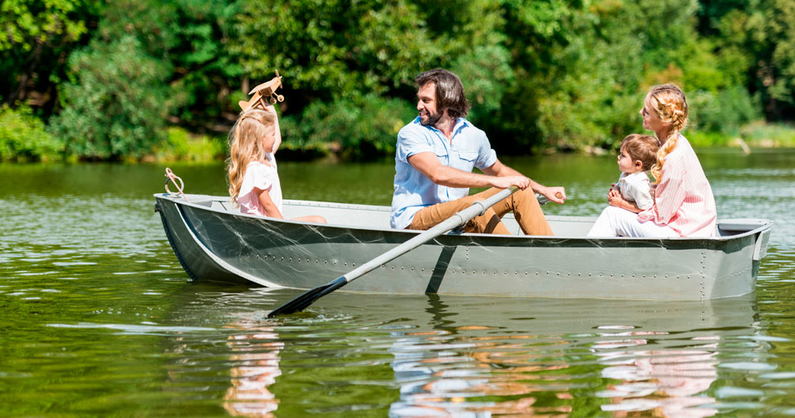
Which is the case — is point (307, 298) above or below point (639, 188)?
below

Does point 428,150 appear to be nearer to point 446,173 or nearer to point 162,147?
point 446,173

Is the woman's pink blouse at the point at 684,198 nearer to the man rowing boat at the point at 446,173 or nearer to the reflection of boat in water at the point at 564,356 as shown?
the reflection of boat in water at the point at 564,356

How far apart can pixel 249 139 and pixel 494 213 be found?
1929mm

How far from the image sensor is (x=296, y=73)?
32406 millimetres

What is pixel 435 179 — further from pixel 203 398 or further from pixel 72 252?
pixel 72 252

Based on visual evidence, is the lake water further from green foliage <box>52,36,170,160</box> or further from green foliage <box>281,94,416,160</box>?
green foliage <box>281,94,416,160</box>

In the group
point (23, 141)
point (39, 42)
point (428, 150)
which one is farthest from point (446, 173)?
point (39, 42)

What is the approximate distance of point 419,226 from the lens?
7168 mm

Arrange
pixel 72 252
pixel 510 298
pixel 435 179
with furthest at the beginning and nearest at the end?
pixel 72 252 < pixel 510 298 < pixel 435 179

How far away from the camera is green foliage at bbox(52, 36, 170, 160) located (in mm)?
31094

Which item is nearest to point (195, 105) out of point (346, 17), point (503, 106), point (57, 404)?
point (346, 17)

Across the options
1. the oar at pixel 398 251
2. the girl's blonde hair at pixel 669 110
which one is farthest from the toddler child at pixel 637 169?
the oar at pixel 398 251

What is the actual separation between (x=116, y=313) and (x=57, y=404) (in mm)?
2409

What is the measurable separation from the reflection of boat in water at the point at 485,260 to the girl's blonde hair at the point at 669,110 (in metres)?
0.63
